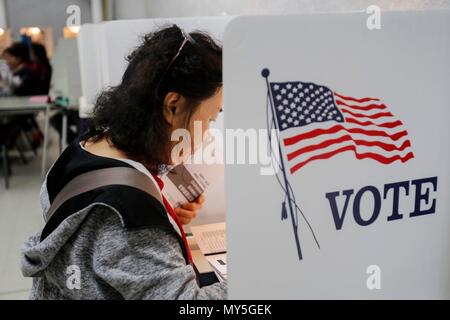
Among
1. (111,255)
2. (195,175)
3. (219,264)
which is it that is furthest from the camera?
(195,175)

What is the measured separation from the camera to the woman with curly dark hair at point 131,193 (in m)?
0.85

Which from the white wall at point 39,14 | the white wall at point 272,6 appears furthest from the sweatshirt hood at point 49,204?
the white wall at point 39,14

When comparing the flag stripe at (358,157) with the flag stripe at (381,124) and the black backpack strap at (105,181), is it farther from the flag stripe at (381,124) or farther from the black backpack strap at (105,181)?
the black backpack strap at (105,181)

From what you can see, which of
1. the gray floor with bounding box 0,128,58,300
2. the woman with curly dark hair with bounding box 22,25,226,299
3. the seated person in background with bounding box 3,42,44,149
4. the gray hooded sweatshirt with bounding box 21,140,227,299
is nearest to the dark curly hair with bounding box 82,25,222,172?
the woman with curly dark hair with bounding box 22,25,226,299

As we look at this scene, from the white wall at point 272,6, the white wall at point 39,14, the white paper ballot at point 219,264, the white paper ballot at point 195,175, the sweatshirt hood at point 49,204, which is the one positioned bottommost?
the white paper ballot at point 219,264

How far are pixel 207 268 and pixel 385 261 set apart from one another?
69 cm

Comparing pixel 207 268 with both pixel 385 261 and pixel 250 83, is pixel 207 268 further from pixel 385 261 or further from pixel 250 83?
pixel 250 83

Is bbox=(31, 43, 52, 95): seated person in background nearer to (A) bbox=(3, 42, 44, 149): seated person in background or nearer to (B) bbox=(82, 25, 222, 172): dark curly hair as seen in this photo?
(A) bbox=(3, 42, 44, 149): seated person in background

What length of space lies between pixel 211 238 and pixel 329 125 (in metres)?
0.95

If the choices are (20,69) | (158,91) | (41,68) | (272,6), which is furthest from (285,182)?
(20,69)

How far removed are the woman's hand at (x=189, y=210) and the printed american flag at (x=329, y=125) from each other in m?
0.94

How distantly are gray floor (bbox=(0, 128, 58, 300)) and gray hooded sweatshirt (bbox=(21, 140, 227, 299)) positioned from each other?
1899 mm

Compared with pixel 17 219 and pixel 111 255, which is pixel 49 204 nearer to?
pixel 111 255

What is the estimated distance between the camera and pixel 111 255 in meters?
0.85
